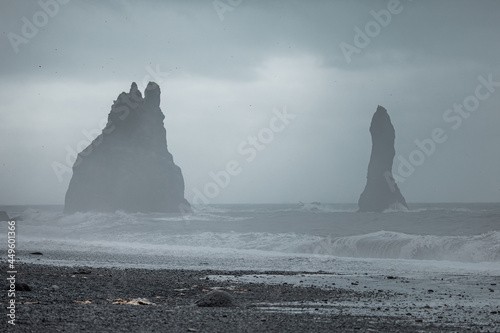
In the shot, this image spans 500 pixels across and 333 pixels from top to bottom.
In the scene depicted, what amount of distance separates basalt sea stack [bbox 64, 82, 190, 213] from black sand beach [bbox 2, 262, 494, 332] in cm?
8572

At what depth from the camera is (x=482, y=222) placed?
49.5 meters

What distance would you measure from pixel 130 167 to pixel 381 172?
5170 cm

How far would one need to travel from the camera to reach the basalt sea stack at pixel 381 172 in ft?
341

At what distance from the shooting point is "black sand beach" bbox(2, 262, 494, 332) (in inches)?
353

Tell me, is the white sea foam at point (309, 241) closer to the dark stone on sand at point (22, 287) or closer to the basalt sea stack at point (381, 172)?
the dark stone on sand at point (22, 287)

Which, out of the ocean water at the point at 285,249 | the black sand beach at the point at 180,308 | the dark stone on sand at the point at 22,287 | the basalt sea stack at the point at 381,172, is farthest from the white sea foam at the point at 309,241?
the basalt sea stack at the point at 381,172

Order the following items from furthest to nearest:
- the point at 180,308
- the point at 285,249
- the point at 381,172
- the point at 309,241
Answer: the point at 381,172 → the point at 309,241 → the point at 285,249 → the point at 180,308

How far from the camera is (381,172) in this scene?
109 m

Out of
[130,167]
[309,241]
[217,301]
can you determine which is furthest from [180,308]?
[130,167]

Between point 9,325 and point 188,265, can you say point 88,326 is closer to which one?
point 9,325

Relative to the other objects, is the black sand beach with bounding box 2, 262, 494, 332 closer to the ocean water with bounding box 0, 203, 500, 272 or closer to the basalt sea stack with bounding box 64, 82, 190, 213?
the ocean water with bounding box 0, 203, 500, 272

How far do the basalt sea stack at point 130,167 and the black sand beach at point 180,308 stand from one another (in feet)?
281

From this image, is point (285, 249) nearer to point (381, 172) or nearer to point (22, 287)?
point (22, 287)

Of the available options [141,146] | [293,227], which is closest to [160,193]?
[141,146]
